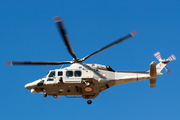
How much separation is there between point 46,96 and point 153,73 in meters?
10.1

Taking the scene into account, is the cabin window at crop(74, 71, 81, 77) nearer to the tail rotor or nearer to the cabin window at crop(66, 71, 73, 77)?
the cabin window at crop(66, 71, 73, 77)

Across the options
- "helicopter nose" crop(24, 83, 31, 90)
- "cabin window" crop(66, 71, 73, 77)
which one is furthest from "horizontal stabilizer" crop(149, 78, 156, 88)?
"helicopter nose" crop(24, 83, 31, 90)

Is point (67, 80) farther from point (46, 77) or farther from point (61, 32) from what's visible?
point (61, 32)

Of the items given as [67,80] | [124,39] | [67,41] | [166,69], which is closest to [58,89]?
[67,80]

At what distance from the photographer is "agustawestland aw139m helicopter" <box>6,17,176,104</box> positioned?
23606mm

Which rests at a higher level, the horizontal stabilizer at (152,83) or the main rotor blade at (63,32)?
the main rotor blade at (63,32)

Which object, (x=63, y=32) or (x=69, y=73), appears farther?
(x=69, y=73)

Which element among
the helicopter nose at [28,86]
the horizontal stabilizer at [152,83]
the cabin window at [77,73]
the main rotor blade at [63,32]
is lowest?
the horizontal stabilizer at [152,83]

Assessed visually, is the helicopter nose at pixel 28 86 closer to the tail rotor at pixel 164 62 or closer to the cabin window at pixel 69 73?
the cabin window at pixel 69 73

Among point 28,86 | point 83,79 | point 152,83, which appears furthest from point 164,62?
point 28,86

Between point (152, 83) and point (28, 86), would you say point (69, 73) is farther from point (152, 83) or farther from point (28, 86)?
point (152, 83)

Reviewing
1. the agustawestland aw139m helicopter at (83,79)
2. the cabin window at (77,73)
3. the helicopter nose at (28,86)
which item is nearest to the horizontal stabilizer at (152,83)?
the agustawestland aw139m helicopter at (83,79)

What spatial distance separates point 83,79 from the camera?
23.5 meters

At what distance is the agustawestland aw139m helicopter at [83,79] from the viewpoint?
2361 cm
